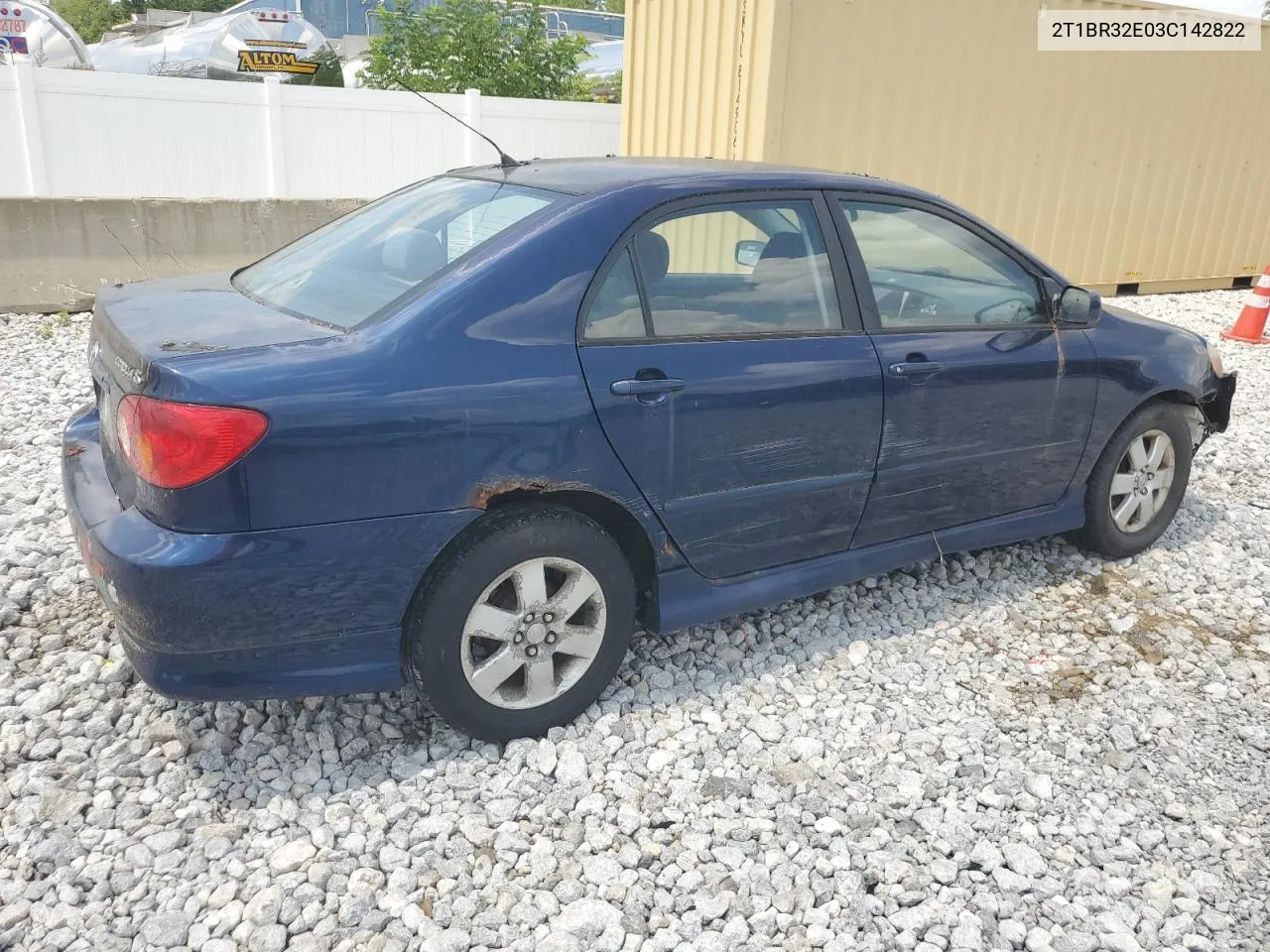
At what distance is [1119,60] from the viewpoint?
955 cm

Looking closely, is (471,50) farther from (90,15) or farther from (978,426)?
(90,15)

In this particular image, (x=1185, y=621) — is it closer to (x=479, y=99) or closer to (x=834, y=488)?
(x=834, y=488)

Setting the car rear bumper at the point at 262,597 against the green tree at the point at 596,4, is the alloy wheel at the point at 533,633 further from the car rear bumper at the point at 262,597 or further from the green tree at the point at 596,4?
the green tree at the point at 596,4

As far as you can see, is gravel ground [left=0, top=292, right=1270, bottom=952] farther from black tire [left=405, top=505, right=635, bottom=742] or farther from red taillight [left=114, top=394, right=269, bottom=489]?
red taillight [left=114, top=394, right=269, bottom=489]

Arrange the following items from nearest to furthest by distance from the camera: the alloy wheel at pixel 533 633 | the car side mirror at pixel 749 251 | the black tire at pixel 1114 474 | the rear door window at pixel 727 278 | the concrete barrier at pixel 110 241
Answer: the alloy wheel at pixel 533 633, the rear door window at pixel 727 278, the car side mirror at pixel 749 251, the black tire at pixel 1114 474, the concrete barrier at pixel 110 241

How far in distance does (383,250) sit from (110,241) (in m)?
5.57

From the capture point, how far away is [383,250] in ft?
10.1

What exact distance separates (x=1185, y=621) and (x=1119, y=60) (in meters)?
7.61

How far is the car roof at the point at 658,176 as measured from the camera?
3.06m

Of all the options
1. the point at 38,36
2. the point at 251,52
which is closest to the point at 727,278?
the point at 251,52

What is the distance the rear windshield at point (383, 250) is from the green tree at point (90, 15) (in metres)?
46.4

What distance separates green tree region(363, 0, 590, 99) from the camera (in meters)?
14.8

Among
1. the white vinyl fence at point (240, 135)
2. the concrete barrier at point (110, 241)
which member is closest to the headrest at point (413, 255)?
the concrete barrier at point (110, 241)

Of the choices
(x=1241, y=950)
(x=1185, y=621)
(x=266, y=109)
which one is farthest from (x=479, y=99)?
(x=1241, y=950)
